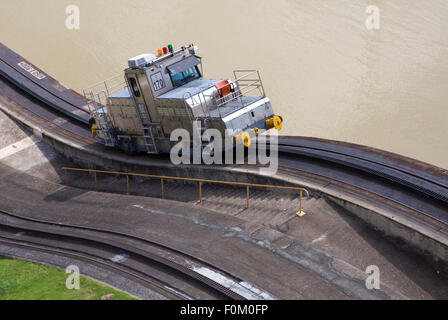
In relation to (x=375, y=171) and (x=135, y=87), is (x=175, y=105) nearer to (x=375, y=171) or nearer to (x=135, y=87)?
(x=135, y=87)

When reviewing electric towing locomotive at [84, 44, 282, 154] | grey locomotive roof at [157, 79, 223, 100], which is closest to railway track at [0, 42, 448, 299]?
electric towing locomotive at [84, 44, 282, 154]

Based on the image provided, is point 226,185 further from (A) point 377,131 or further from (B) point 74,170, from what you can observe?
(A) point 377,131

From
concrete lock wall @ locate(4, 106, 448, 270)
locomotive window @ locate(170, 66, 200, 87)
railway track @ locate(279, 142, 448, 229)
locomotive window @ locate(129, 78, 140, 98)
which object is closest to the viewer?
concrete lock wall @ locate(4, 106, 448, 270)

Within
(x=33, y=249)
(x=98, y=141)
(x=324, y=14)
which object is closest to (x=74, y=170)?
(x=98, y=141)

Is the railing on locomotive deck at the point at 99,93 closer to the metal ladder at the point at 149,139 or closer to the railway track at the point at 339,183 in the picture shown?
the metal ladder at the point at 149,139

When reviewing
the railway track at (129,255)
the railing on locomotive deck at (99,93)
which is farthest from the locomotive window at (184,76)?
the railway track at (129,255)

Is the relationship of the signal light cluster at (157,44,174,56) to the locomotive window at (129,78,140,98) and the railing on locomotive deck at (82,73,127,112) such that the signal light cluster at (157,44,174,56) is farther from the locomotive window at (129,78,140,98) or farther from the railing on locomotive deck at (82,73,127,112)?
the railing on locomotive deck at (82,73,127,112)
